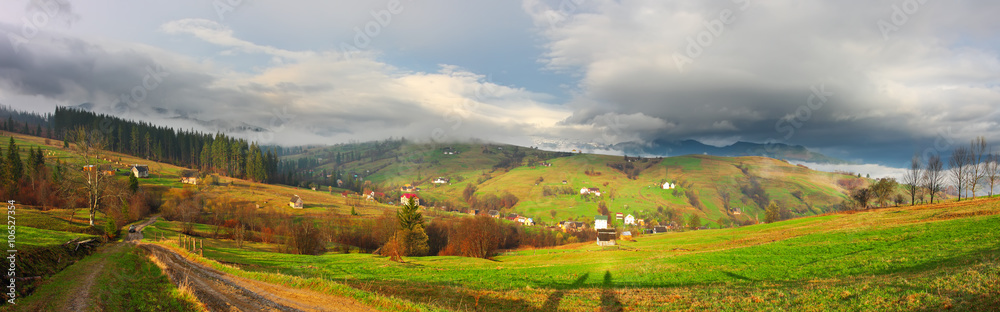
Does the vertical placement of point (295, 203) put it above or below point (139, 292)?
below

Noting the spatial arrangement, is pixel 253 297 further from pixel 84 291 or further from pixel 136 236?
pixel 136 236

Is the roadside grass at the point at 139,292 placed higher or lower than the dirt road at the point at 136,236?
higher

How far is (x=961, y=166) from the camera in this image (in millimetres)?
69812

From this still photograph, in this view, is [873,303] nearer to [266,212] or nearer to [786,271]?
[786,271]

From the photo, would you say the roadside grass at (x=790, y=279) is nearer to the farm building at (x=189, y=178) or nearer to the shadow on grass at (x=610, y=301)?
the shadow on grass at (x=610, y=301)

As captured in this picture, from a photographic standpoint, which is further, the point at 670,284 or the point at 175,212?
the point at 175,212

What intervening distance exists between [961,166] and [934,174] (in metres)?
5.14

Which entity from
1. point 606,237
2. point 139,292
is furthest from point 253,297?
point 606,237

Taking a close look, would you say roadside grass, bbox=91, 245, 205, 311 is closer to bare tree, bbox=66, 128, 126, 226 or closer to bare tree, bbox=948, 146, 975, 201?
bare tree, bbox=66, 128, 126, 226

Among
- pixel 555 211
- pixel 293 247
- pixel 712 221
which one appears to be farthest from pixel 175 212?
pixel 712 221

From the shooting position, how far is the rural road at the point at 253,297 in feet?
50.7

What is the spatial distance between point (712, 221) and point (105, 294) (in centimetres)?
20563

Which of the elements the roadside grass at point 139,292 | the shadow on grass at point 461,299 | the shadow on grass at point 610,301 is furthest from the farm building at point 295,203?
the shadow on grass at point 610,301

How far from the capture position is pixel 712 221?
18150 centimetres
